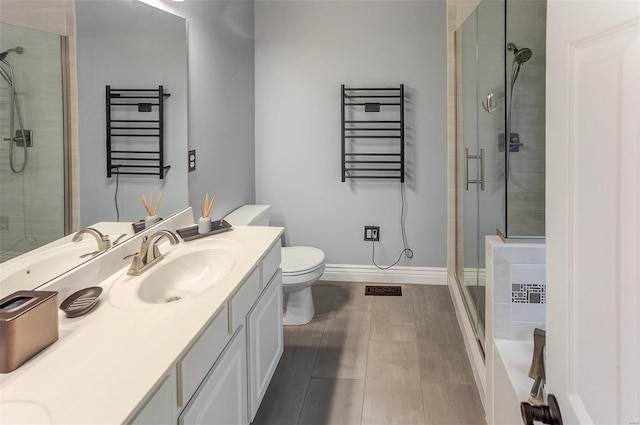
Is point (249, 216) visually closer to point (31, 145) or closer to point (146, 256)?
point (146, 256)

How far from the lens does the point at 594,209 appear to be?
0.72m

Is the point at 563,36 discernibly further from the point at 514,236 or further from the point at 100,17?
the point at 100,17

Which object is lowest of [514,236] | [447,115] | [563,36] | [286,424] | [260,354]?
[286,424]

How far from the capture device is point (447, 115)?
3.97 m

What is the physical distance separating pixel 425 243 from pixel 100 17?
2.98 meters

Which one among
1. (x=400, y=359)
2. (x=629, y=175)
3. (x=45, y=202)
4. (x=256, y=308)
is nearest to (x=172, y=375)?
(x=45, y=202)

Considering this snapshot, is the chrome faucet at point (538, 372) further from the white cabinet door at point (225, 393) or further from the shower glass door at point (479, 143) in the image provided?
the white cabinet door at point (225, 393)

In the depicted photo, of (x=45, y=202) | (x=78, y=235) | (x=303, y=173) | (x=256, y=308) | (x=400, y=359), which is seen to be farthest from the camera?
(x=303, y=173)

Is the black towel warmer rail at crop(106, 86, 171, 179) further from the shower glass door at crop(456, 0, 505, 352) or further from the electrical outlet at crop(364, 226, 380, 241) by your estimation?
the electrical outlet at crop(364, 226, 380, 241)

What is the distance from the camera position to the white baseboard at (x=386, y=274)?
13.7 ft

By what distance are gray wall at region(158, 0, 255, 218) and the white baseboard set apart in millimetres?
952

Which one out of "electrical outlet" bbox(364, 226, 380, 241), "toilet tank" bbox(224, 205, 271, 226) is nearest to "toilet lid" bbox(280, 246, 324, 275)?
"toilet tank" bbox(224, 205, 271, 226)

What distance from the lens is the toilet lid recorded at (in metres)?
3.21

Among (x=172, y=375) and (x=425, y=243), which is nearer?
(x=172, y=375)
